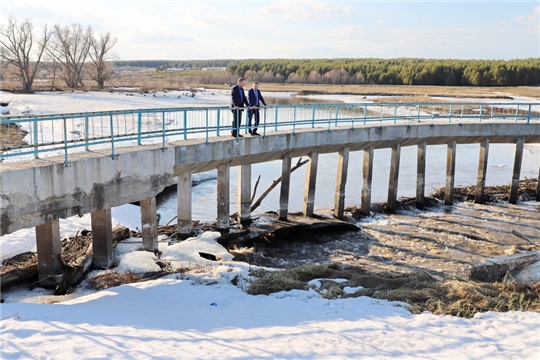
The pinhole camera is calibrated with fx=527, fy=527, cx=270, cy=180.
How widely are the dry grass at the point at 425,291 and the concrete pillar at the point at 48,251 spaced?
3741 millimetres

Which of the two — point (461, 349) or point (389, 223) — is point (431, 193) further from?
point (461, 349)

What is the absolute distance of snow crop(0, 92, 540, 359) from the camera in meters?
6.20

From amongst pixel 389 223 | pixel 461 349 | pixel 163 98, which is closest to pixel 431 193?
pixel 389 223

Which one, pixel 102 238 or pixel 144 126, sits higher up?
pixel 144 126

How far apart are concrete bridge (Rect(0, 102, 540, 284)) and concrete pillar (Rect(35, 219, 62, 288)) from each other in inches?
0.7

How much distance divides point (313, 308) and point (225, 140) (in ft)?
22.2

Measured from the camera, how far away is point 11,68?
5650 centimetres

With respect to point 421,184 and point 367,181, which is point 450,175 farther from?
point 367,181

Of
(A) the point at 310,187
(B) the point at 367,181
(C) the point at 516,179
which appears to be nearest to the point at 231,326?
(A) the point at 310,187

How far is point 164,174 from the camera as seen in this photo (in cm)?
1189

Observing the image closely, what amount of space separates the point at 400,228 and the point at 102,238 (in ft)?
33.0

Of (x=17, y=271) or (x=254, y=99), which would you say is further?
(x=254, y=99)

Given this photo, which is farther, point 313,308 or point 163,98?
point 163,98

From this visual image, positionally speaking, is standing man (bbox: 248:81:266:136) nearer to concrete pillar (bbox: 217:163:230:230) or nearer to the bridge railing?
the bridge railing
